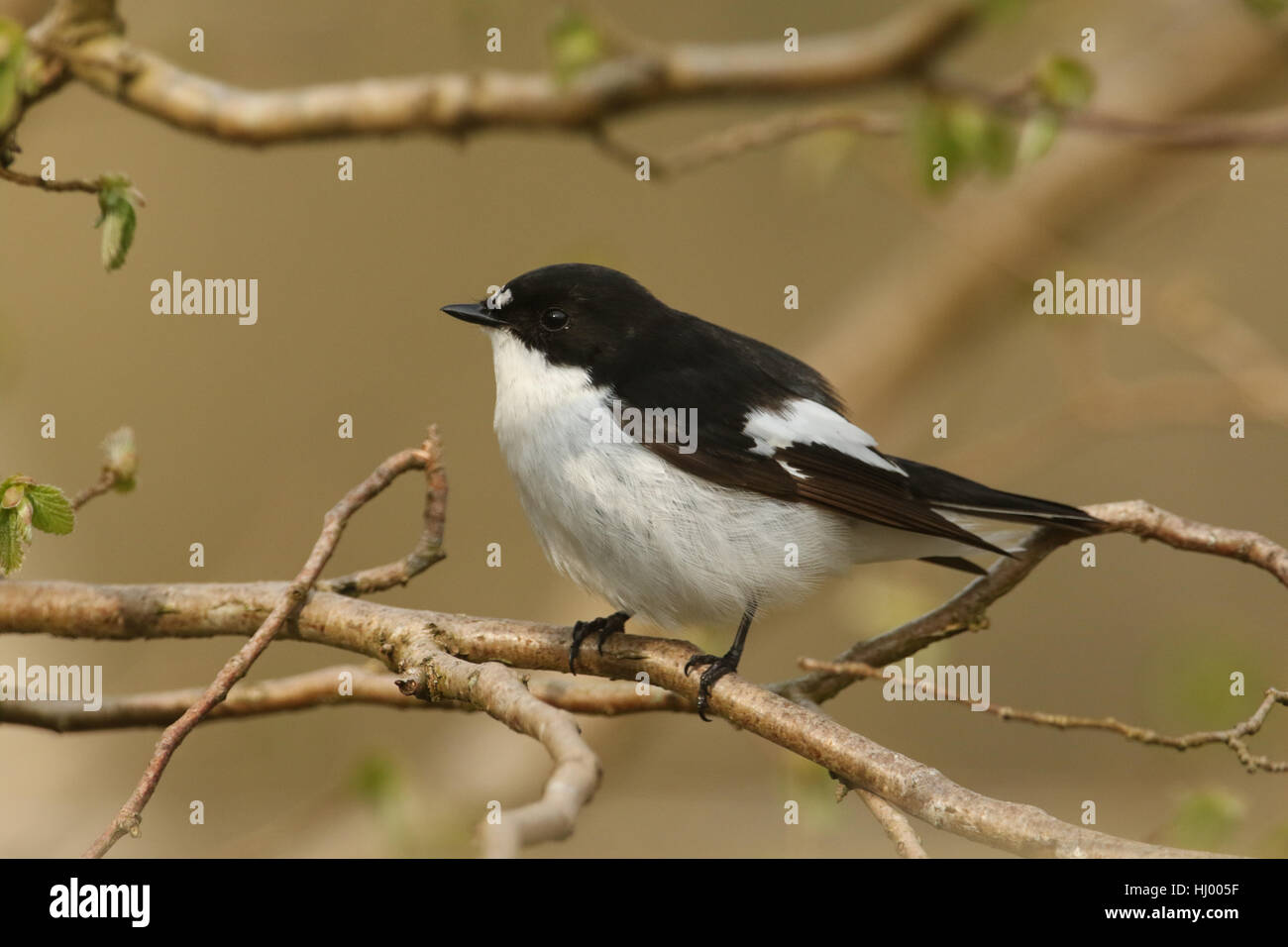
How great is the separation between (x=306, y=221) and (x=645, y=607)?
3883mm

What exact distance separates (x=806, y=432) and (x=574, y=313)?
2.23ft

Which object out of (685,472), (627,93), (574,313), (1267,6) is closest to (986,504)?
(685,472)

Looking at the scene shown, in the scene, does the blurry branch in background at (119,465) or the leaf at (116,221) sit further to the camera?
the blurry branch in background at (119,465)

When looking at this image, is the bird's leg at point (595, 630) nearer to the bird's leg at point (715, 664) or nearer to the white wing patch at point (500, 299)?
the bird's leg at point (715, 664)

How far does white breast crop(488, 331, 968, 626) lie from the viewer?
3.09 meters

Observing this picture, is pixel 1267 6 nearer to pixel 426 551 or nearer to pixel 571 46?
pixel 571 46

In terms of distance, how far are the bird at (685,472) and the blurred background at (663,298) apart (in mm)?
945

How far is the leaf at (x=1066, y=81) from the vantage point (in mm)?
3486

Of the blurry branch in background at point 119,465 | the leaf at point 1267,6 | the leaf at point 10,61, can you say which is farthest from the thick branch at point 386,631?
the leaf at point 1267,6

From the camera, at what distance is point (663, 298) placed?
6.25m

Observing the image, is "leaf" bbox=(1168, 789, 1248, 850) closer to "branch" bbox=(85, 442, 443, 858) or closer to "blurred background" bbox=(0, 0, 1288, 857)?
"blurred background" bbox=(0, 0, 1288, 857)

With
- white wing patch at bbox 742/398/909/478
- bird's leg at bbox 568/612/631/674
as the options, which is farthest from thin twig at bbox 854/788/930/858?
white wing patch at bbox 742/398/909/478

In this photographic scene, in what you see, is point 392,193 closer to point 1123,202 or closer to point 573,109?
point 573,109

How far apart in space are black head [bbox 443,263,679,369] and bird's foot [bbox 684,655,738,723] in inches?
36.2
